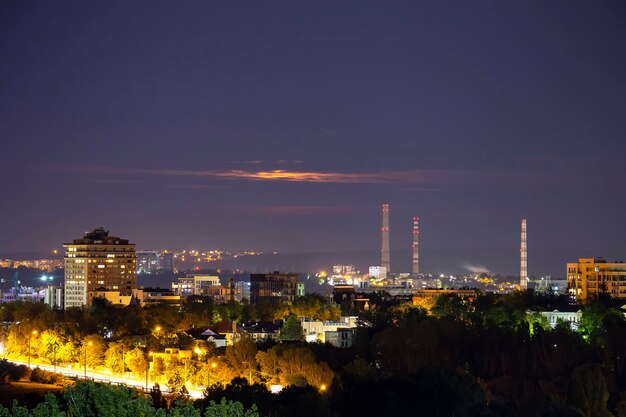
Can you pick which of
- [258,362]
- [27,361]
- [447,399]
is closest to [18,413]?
[447,399]

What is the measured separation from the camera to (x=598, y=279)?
115m

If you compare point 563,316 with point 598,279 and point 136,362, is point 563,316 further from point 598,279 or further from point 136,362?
point 136,362

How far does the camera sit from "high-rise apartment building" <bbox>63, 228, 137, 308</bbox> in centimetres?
13200

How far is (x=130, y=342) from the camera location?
72688 mm

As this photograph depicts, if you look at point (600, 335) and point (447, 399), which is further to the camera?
point (600, 335)

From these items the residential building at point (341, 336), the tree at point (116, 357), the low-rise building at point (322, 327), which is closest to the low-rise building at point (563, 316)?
the low-rise building at point (322, 327)

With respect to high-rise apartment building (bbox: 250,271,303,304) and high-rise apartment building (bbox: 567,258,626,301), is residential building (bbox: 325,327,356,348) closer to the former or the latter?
high-rise apartment building (bbox: 567,258,626,301)

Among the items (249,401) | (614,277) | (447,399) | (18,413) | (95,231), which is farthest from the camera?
(95,231)

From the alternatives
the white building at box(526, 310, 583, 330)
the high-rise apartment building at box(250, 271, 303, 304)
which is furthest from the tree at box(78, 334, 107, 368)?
the high-rise apartment building at box(250, 271, 303, 304)

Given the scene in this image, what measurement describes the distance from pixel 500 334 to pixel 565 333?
3939mm

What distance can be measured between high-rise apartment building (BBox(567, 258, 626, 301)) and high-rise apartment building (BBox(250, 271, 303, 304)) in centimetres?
4080

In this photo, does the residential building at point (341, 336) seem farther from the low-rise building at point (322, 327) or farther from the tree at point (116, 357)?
the tree at point (116, 357)

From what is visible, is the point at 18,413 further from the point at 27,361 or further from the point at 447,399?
the point at 27,361

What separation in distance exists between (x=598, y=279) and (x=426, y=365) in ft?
188
